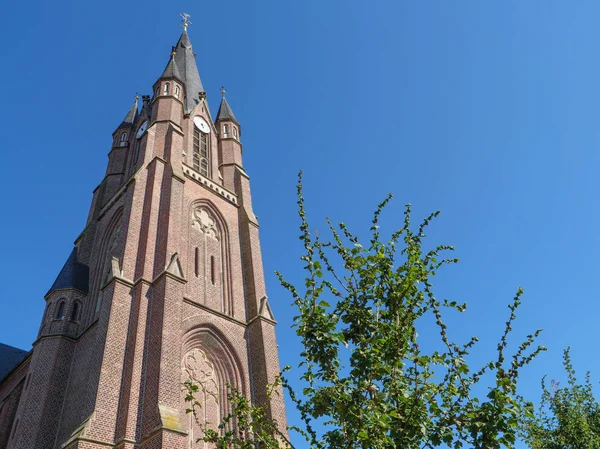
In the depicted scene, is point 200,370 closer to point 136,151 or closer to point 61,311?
point 61,311

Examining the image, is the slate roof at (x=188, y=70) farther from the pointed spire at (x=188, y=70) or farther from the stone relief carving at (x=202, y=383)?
the stone relief carving at (x=202, y=383)

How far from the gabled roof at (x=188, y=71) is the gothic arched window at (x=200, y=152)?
197 centimetres

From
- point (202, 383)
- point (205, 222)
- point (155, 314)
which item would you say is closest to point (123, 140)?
point (205, 222)

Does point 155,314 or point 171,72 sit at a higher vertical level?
point 171,72

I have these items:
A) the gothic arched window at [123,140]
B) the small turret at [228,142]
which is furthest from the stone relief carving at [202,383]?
the gothic arched window at [123,140]

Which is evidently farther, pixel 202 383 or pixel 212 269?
pixel 212 269

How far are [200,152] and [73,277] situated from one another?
996 cm

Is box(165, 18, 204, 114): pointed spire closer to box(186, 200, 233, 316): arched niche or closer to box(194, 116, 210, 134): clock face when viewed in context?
box(194, 116, 210, 134): clock face

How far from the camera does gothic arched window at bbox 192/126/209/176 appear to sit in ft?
88.6

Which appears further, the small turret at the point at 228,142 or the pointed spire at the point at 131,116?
the pointed spire at the point at 131,116

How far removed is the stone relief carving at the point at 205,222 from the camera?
906 inches

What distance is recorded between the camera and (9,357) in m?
32.3

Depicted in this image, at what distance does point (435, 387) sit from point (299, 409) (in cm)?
A: 202

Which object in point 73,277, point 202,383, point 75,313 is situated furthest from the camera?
point 73,277
